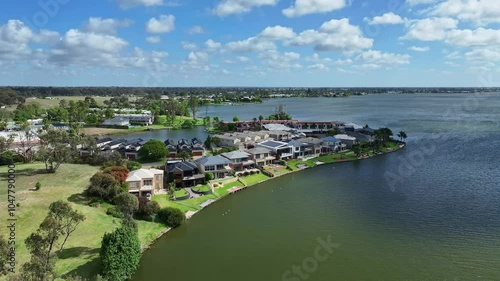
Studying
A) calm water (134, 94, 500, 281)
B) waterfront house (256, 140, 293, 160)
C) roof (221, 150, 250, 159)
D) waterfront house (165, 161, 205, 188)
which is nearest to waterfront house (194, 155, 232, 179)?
waterfront house (165, 161, 205, 188)

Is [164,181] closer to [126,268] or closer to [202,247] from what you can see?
[202,247]

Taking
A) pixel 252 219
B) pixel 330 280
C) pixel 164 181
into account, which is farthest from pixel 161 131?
pixel 330 280

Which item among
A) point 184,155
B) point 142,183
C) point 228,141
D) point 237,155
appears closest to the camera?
point 142,183

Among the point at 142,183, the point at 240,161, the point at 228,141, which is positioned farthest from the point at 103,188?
the point at 228,141

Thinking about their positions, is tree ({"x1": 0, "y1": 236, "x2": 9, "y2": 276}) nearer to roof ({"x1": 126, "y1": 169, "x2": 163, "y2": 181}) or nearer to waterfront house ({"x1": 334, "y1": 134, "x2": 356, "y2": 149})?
roof ({"x1": 126, "y1": 169, "x2": 163, "y2": 181})

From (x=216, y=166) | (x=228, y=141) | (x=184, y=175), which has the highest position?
(x=228, y=141)

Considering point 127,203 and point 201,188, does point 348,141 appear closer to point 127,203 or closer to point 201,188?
point 201,188

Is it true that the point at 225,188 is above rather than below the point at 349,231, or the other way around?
above
